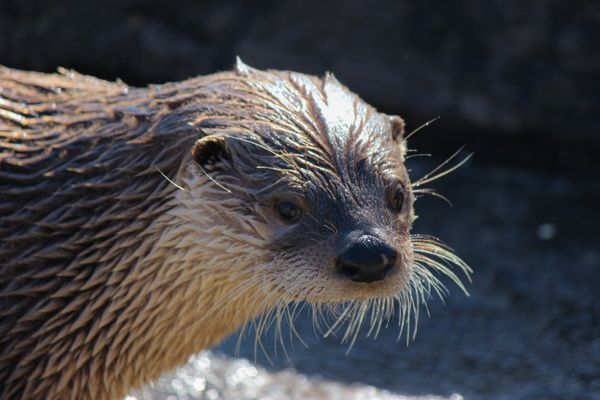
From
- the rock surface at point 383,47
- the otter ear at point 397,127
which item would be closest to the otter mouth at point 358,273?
the otter ear at point 397,127

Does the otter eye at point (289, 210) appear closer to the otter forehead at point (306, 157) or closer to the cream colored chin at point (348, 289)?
the otter forehead at point (306, 157)

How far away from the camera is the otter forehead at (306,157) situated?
110 inches

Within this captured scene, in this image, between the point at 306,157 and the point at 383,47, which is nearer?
the point at 306,157

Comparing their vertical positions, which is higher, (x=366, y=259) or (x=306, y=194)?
(x=306, y=194)

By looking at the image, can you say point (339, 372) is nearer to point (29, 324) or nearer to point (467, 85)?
point (29, 324)

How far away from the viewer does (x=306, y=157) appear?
9.30ft

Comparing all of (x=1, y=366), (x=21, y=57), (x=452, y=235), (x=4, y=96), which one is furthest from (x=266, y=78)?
(x=21, y=57)

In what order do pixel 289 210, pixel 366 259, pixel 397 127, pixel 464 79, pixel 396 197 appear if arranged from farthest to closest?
pixel 464 79 → pixel 397 127 → pixel 396 197 → pixel 289 210 → pixel 366 259

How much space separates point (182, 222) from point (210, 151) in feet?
0.69

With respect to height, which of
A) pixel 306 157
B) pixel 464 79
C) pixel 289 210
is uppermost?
pixel 464 79

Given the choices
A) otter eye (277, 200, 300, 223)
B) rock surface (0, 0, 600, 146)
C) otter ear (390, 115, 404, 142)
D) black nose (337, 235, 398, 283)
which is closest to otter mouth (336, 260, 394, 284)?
black nose (337, 235, 398, 283)

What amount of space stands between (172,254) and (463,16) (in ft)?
10.4

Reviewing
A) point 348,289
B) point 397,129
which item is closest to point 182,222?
point 348,289

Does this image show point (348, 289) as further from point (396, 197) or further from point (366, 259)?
point (396, 197)
